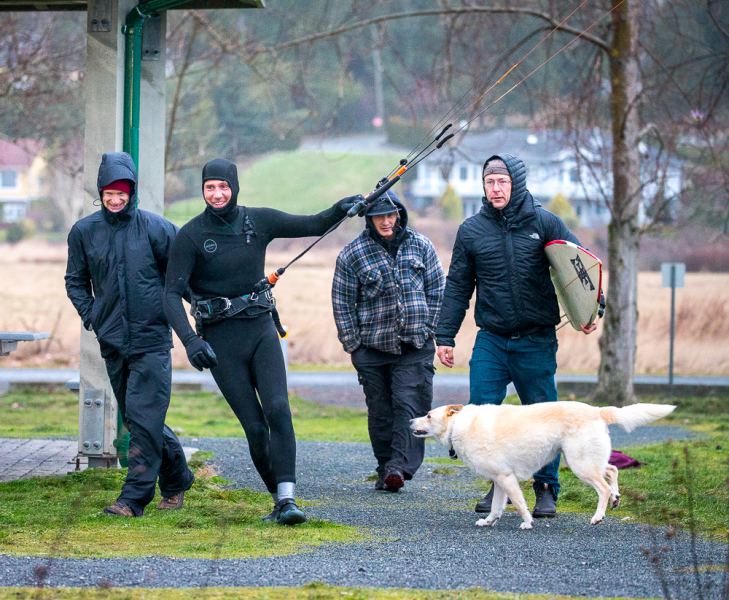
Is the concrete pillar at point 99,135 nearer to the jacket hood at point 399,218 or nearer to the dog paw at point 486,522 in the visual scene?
the jacket hood at point 399,218

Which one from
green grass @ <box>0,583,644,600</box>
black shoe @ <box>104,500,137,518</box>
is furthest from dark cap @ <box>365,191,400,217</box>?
green grass @ <box>0,583,644,600</box>

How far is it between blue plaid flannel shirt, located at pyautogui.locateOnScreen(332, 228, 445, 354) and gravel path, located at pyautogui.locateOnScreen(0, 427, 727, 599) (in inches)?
49.1

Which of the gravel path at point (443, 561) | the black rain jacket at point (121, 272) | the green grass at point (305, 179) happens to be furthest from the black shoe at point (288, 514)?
the green grass at point (305, 179)

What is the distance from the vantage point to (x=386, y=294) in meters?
9.60

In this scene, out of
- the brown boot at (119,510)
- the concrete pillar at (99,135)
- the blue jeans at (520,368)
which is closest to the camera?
the brown boot at (119,510)

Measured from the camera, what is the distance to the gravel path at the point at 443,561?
223 inches

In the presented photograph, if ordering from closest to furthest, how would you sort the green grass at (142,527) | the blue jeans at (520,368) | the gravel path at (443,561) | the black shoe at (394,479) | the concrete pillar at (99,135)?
the gravel path at (443,561), the green grass at (142,527), the blue jeans at (520,368), the black shoe at (394,479), the concrete pillar at (99,135)

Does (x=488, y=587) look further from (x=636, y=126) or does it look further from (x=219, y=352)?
(x=636, y=126)

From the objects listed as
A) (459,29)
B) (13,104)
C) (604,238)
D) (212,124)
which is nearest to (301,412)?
(459,29)

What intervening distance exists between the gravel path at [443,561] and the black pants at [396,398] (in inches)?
21.9

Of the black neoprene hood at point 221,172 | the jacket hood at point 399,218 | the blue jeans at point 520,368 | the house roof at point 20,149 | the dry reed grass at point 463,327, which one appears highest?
the house roof at point 20,149

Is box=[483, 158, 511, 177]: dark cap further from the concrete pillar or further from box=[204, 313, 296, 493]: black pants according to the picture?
the concrete pillar

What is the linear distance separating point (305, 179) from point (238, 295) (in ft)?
175

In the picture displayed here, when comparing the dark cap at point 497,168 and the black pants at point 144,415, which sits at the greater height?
the dark cap at point 497,168
